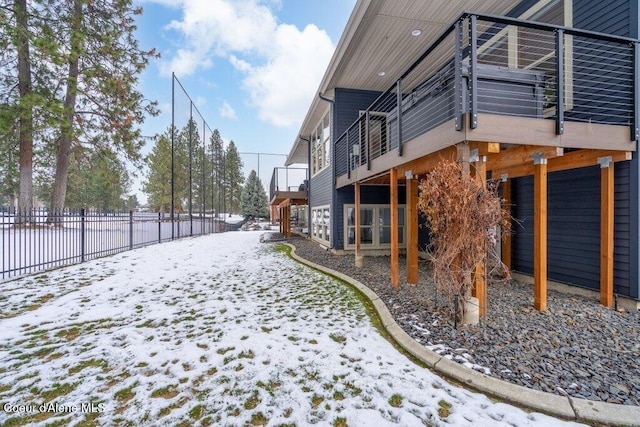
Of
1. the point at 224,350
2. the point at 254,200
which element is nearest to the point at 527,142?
the point at 224,350

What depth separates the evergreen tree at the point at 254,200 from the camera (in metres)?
39.2

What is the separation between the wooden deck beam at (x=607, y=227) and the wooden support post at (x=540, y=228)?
968 mm

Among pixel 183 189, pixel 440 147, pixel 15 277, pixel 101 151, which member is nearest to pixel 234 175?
pixel 183 189

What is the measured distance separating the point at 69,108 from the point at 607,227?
1559cm

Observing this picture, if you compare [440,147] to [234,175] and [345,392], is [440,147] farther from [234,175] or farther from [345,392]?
[234,175]

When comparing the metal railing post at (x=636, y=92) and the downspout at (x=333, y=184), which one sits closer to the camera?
the metal railing post at (x=636, y=92)

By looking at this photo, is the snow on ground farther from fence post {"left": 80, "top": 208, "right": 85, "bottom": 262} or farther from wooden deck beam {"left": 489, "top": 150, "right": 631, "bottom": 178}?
wooden deck beam {"left": 489, "top": 150, "right": 631, "bottom": 178}

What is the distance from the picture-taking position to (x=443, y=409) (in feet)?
6.38

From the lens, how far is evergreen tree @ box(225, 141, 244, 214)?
48094 mm

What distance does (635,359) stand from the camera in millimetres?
2480

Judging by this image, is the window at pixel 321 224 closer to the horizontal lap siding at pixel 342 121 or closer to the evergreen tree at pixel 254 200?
the horizontal lap siding at pixel 342 121

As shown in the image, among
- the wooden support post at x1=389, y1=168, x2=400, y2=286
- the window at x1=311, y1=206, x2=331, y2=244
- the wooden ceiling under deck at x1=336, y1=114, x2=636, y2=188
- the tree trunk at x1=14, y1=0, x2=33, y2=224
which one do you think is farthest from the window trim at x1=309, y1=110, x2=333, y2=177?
the tree trunk at x1=14, y1=0, x2=33, y2=224

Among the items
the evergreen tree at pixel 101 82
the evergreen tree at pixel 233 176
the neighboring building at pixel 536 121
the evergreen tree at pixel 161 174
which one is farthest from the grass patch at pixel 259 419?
the evergreen tree at pixel 233 176

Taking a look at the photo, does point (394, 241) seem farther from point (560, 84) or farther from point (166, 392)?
point (166, 392)
